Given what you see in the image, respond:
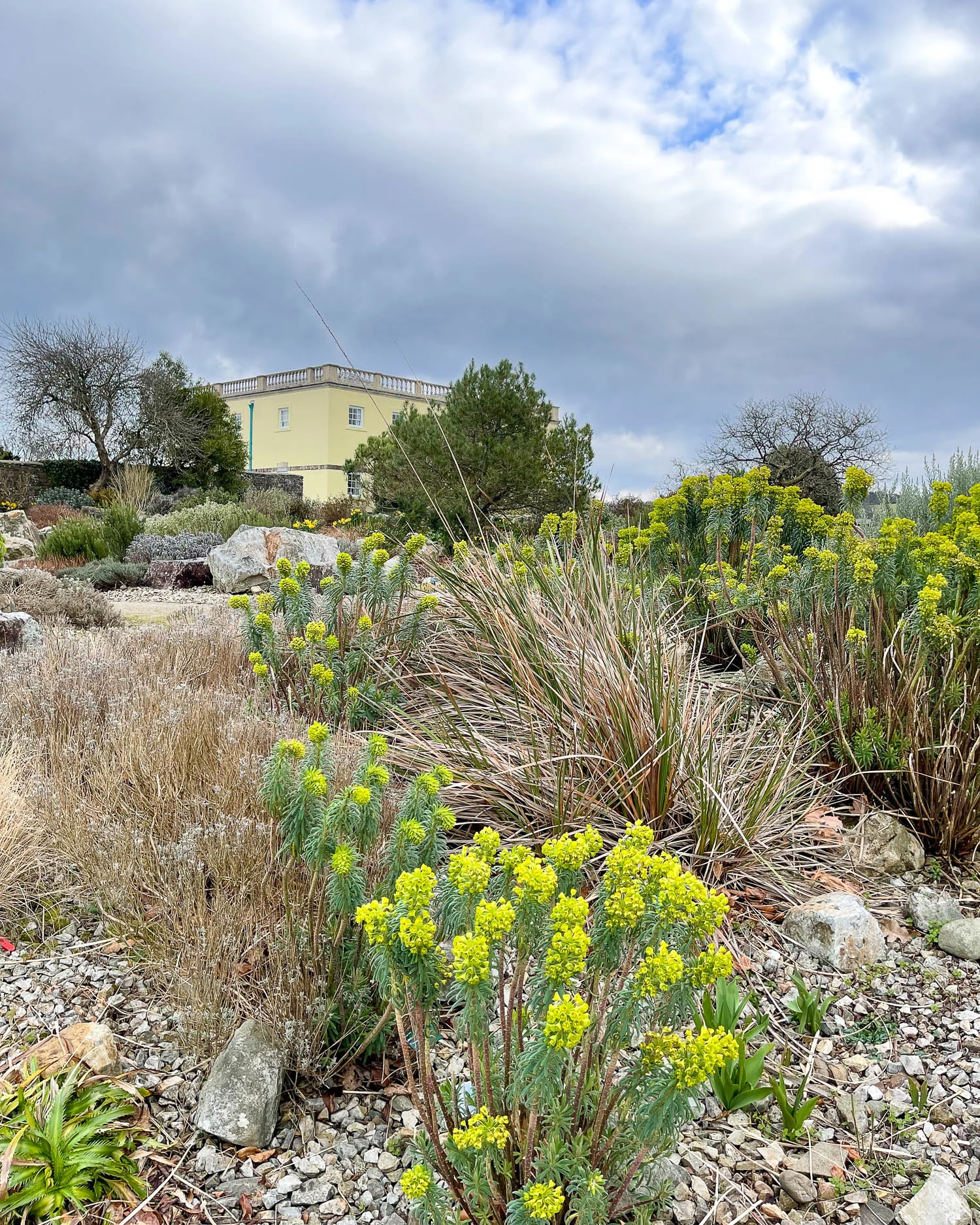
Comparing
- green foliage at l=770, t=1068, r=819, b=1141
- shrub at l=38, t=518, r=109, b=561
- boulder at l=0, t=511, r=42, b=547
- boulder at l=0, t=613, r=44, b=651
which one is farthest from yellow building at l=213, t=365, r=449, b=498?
green foliage at l=770, t=1068, r=819, b=1141

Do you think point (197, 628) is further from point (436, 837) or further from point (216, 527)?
point (216, 527)

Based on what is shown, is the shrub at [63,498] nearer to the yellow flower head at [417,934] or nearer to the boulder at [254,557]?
the boulder at [254,557]

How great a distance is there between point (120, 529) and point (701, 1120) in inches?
480

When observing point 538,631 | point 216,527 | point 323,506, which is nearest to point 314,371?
point 323,506

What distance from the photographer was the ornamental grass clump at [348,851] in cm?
176

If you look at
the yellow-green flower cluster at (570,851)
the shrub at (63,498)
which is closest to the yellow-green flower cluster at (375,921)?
the yellow-green flower cluster at (570,851)

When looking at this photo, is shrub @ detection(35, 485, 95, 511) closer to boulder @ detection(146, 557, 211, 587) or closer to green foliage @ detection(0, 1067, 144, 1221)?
boulder @ detection(146, 557, 211, 587)

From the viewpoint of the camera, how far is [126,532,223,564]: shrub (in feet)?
38.8

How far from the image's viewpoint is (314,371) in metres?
32.9

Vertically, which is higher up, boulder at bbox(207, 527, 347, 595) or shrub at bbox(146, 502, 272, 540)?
shrub at bbox(146, 502, 272, 540)

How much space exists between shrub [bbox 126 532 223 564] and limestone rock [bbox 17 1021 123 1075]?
412 inches

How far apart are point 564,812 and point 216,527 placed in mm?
12579

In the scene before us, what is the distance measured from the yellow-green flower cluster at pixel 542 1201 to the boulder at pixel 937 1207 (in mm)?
967

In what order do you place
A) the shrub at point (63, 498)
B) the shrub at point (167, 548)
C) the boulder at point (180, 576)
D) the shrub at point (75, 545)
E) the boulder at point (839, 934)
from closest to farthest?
the boulder at point (839, 934), the boulder at point (180, 576), the shrub at point (75, 545), the shrub at point (167, 548), the shrub at point (63, 498)
